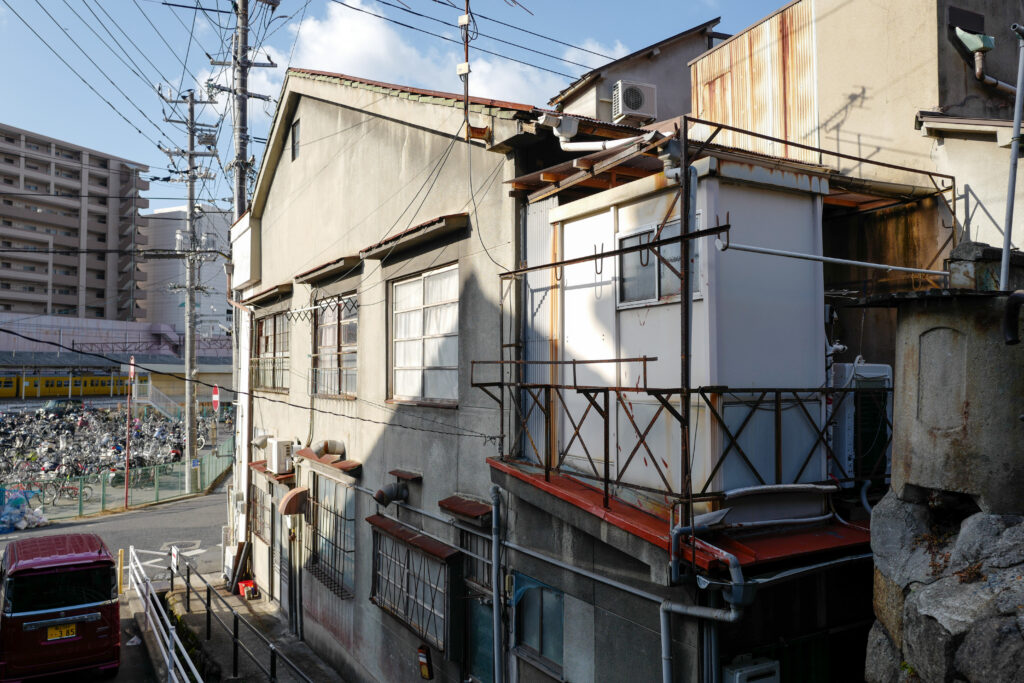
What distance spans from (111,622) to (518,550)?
8993 millimetres

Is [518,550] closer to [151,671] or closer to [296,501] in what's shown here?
[296,501]

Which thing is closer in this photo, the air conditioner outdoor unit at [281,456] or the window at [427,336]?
the window at [427,336]

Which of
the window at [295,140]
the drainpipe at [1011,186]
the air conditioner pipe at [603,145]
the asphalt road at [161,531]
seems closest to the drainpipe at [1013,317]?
the drainpipe at [1011,186]

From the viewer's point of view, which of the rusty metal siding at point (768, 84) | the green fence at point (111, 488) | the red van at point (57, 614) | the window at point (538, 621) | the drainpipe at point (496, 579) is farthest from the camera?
the green fence at point (111, 488)

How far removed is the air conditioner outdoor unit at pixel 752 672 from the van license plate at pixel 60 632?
11.7m

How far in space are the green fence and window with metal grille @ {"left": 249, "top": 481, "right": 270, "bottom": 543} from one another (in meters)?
12.4

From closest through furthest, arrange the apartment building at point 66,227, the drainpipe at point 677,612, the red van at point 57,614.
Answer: the drainpipe at point 677,612
the red van at point 57,614
the apartment building at point 66,227

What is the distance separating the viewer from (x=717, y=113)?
1217cm

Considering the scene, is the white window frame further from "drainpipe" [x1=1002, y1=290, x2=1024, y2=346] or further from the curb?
the curb

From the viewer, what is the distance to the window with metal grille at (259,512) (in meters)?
18.2

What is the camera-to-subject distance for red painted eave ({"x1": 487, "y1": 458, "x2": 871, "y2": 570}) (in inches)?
225

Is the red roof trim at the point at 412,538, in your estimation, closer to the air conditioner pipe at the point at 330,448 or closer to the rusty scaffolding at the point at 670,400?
the rusty scaffolding at the point at 670,400

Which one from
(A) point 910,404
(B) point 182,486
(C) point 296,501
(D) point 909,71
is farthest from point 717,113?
(B) point 182,486

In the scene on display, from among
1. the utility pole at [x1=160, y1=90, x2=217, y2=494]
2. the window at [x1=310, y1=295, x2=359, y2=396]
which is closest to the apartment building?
the utility pole at [x1=160, y1=90, x2=217, y2=494]
